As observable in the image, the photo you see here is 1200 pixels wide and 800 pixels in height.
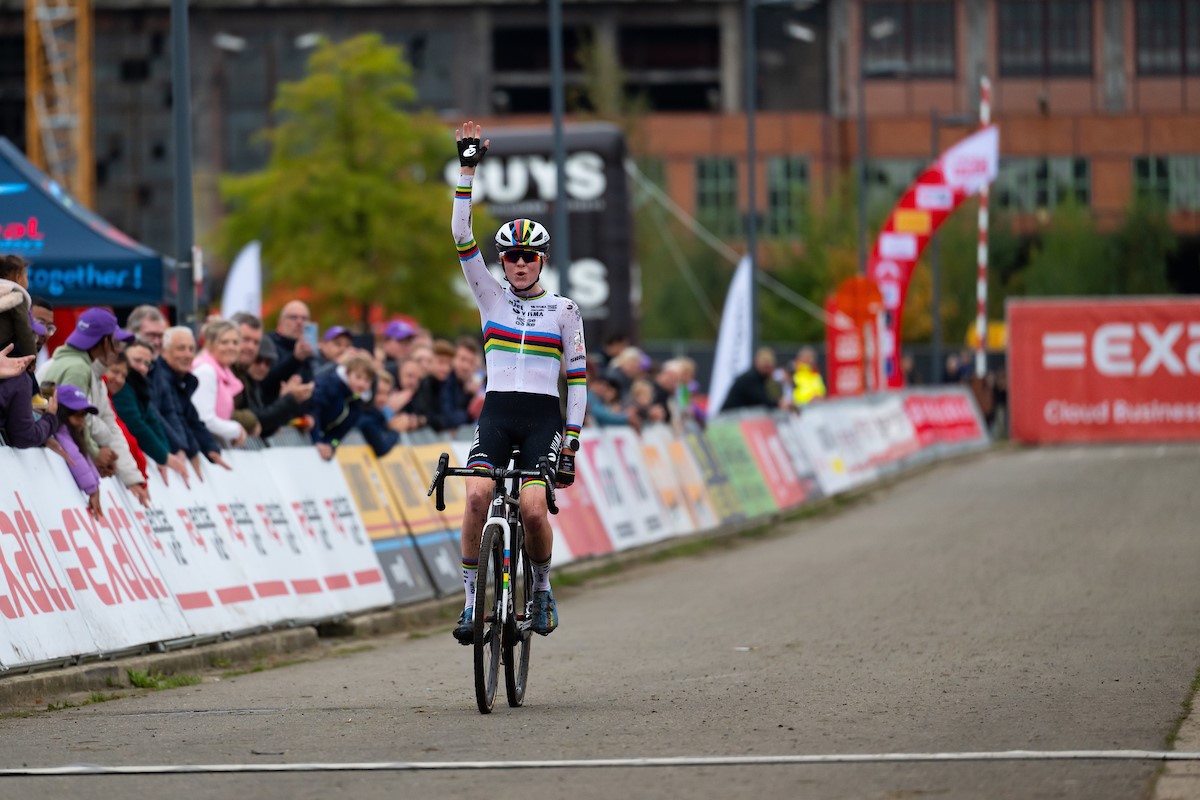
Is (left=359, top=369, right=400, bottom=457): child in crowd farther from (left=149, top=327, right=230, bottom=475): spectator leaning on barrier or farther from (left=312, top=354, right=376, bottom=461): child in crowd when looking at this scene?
(left=149, top=327, right=230, bottom=475): spectator leaning on barrier

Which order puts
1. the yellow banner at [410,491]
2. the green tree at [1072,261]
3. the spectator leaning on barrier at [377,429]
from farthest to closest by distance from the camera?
the green tree at [1072,261] < the yellow banner at [410,491] < the spectator leaning on barrier at [377,429]

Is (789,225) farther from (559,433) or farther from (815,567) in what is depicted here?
(559,433)

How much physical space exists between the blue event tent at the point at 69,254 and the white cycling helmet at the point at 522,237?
816cm

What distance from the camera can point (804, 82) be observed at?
3356 inches

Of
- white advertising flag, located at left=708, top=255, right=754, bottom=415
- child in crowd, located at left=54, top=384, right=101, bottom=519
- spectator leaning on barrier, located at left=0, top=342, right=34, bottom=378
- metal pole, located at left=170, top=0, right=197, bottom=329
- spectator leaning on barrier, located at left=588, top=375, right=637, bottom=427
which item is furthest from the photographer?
white advertising flag, located at left=708, top=255, right=754, bottom=415

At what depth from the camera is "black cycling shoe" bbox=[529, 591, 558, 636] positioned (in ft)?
34.6

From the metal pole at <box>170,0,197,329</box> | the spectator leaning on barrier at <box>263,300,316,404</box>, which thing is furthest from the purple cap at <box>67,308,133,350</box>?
the metal pole at <box>170,0,197,329</box>

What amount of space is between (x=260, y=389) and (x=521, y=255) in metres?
6.19

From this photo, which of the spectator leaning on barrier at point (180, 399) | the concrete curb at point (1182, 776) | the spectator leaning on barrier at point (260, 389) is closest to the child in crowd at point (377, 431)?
the spectator leaning on barrier at point (260, 389)

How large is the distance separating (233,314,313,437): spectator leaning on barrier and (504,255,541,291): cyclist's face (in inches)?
195

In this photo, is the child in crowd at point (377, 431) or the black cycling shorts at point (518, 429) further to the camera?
the child in crowd at point (377, 431)

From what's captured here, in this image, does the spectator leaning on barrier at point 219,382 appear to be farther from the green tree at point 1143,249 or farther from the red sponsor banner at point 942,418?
the green tree at point 1143,249

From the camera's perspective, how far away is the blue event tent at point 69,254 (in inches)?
714

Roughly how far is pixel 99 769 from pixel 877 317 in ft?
111
